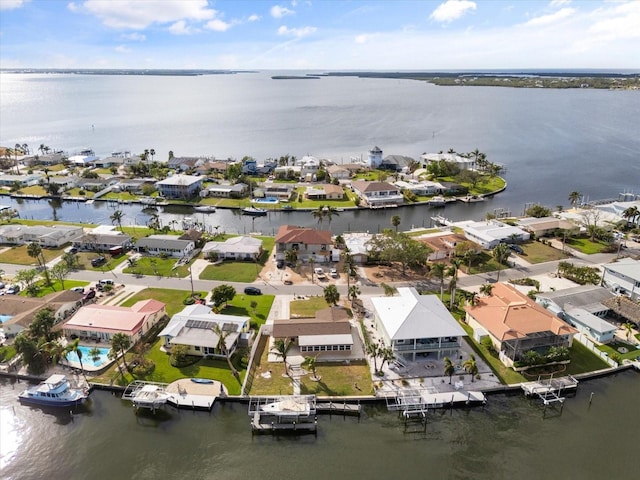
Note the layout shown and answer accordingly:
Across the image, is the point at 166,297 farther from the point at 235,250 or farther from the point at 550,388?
the point at 550,388

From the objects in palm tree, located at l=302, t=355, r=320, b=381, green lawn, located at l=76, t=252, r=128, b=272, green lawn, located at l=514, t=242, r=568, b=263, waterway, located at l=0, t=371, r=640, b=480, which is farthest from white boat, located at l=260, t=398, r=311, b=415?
green lawn, located at l=514, t=242, r=568, b=263

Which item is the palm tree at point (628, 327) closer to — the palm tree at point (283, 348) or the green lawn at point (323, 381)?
the green lawn at point (323, 381)

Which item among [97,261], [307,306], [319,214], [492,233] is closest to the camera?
[307,306]

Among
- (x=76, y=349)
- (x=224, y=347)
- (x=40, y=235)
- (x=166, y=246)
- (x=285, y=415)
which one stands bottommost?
(x=285, y=415)

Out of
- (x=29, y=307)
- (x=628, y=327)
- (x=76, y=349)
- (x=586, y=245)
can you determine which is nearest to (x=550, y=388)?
(x=628, y=327)

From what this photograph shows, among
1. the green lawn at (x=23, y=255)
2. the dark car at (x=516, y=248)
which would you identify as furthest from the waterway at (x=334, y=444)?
the green lawn at (x=23, y=255)

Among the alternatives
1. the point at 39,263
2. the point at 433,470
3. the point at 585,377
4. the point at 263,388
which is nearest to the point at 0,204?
the point at 39,263
